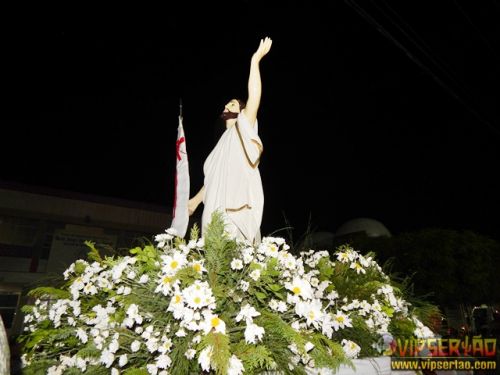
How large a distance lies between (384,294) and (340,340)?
75 cm

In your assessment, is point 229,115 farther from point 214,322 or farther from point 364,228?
point 364,228

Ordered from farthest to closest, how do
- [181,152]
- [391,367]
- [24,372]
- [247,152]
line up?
[181,152] < [247,152] < [391,367] < [24,372]

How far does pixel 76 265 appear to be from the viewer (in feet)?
11.0

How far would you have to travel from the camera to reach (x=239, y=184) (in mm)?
3520

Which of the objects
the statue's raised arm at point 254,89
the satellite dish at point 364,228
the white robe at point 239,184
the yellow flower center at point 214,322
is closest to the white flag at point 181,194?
the white robe at point 239,184

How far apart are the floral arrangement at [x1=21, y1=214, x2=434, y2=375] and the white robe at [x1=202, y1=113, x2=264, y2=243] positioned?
0.65 metres

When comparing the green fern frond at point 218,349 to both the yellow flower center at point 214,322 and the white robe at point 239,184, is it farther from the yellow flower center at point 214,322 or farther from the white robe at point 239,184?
the white robe at point 239,184

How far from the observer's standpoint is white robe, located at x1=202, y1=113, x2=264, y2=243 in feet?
11.2

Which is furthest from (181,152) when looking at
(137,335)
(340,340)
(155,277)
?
(340,340)

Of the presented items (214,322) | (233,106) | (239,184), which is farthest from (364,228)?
(214,322)

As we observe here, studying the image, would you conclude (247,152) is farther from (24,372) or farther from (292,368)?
(24,372)

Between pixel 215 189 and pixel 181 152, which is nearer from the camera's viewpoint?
pixel 215 189

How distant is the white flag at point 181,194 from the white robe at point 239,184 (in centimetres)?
31

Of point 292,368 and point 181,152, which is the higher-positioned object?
point 181,152
